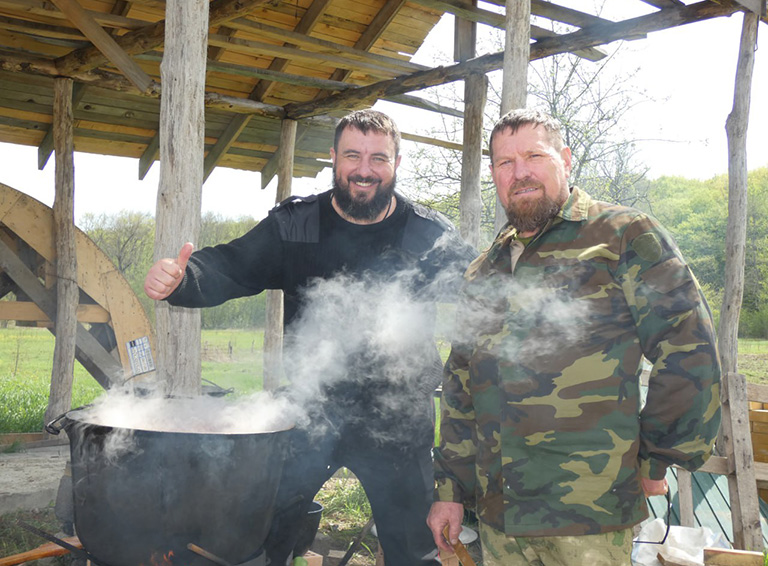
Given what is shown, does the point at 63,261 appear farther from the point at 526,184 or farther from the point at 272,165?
the point at 526,184

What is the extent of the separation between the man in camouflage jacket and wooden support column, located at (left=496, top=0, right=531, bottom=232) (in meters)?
2.71

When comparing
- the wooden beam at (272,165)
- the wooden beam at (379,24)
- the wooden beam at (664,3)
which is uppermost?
the wooden beam at (379,24)

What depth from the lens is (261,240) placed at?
3.01 m

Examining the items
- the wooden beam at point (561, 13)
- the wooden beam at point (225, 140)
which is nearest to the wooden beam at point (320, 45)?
the wooden beam at point (561, 13)

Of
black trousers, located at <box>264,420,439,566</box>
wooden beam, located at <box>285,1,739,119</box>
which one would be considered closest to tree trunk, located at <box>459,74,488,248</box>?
wooden beam, located at <box>285,1,739,119</box>

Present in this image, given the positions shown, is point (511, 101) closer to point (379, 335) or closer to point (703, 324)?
point (379, 335)

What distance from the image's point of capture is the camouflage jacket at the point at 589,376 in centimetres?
176

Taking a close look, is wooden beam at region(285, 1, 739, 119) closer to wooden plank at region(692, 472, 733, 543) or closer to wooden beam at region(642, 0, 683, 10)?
wooden beam at region(642, 0, 683, 10)

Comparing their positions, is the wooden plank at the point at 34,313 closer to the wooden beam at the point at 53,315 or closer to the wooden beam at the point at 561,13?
the wooden beam at the point at 53,315

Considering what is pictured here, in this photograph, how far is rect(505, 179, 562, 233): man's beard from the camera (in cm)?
203

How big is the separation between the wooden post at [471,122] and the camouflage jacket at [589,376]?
184 inches

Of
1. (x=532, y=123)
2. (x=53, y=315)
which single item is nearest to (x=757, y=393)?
(x=532, y=123)

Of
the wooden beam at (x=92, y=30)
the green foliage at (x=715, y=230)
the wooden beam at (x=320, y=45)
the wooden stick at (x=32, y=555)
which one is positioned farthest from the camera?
the green foliage at (x=715, y=230)

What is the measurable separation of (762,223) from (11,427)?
37.5 m
